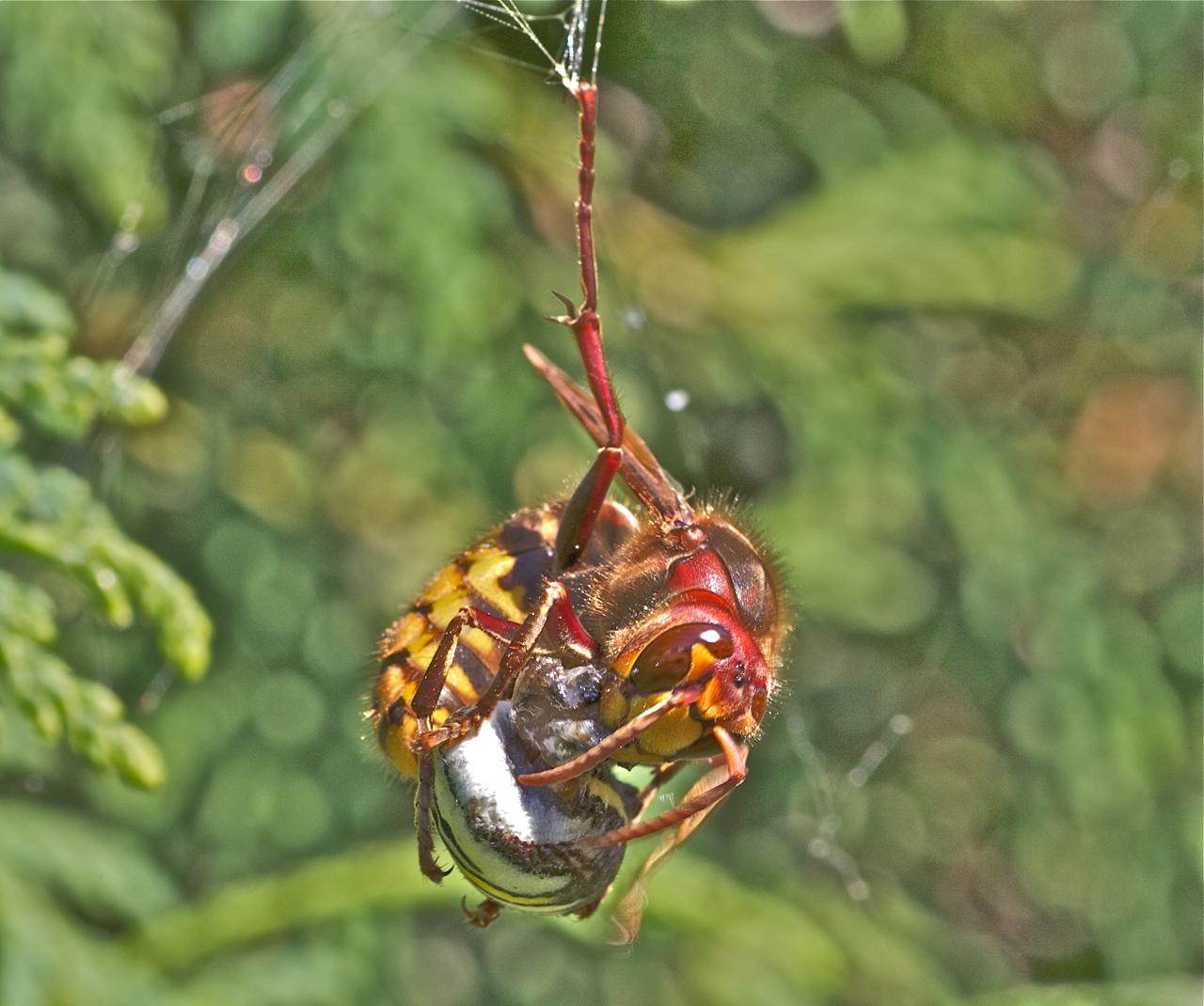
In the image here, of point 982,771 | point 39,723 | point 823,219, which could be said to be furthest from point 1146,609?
point 39,723

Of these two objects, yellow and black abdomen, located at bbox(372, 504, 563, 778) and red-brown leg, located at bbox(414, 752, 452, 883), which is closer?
red-brown leg, located at bbox(414, 752, 452, 883)

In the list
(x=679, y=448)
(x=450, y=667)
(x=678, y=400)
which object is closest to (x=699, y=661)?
(x=450, y=667)

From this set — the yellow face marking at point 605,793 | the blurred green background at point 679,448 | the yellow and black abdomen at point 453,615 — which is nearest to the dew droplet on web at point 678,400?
the blurred green background at point 679,448

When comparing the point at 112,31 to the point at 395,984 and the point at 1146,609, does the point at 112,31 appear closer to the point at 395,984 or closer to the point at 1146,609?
the point at 395,984

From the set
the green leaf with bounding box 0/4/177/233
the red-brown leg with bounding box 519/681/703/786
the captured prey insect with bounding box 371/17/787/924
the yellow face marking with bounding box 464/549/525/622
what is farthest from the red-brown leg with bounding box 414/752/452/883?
the green leaf with bounding box 0/4/177/233

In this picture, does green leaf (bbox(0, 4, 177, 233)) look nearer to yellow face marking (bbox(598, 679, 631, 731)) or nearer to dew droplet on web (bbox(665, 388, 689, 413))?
dew droplet on web (bbox(665, 388, 689, 413))

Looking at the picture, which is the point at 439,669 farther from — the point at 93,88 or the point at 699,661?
the point at 93,88

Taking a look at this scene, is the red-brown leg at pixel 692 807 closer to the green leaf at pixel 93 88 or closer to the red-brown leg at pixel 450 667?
the red-brown leg at pixel 450 667

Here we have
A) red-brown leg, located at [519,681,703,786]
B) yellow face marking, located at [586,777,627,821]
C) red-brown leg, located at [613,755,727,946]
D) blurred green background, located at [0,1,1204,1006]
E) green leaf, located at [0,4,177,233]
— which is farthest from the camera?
blurred green background, located at [0,1,1204,1006]
